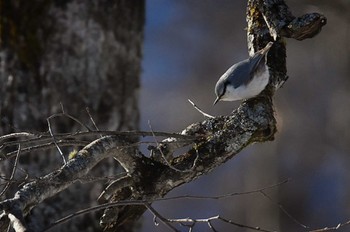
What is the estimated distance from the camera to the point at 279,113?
6.14 metres

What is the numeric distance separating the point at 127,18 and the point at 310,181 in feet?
13.3

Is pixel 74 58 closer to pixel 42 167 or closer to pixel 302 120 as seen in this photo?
pixel 42 167

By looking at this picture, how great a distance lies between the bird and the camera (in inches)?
72.6

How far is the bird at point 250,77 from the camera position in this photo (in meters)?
1.84

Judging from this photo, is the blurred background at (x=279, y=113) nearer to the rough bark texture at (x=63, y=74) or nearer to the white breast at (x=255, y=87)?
the rough bark texture at (x=63, y=74)

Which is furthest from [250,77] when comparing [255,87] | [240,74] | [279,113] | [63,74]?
[279,113]

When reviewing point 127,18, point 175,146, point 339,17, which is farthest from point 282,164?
point 175,146

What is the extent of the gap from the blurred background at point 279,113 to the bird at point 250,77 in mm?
4100

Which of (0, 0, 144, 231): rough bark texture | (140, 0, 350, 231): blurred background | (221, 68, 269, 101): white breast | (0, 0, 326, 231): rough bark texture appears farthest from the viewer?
(140, 0, 350, 231): blurred background

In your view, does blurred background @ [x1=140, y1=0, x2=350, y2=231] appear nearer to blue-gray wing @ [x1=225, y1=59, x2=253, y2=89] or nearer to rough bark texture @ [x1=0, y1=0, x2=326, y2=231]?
blue-gray wing @ [x1=225, y1=59, x2=253, y2=89]

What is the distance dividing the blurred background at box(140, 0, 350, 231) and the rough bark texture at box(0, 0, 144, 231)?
12.0 ft

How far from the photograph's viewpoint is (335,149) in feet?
21.1

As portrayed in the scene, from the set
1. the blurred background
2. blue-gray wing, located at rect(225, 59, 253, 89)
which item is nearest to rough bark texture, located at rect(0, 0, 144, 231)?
blue-gray wing, located at rect(225, 59, 253, 89)

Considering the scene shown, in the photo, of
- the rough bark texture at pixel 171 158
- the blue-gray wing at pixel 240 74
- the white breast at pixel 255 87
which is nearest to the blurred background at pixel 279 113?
the blue-gray wing at pixel 240 74
